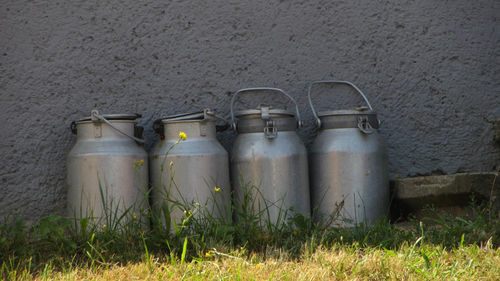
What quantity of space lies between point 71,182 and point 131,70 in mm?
629

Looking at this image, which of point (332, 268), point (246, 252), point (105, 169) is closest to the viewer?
point (332, 268)

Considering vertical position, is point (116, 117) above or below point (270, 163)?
above

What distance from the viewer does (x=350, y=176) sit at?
2811 millimetres

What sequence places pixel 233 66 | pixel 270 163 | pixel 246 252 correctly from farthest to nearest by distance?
pixel 233 66
pixel 270 163
pixel 246 252

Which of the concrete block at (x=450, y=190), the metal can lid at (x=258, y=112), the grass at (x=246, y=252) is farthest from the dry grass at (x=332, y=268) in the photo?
the metal can lid at (x=258, y=112)

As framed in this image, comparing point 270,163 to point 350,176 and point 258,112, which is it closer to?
point 258,112

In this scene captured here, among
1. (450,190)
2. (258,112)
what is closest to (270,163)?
(258,112)

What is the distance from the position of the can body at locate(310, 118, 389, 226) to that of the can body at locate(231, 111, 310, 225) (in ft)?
0.34

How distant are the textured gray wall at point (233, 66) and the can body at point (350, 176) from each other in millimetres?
266

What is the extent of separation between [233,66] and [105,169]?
85 cm

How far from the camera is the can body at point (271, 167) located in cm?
271

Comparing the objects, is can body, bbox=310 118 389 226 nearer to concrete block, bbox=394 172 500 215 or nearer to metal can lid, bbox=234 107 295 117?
concrete block, bbox=394 172 500 215

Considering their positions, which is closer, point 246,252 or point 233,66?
point 246,252

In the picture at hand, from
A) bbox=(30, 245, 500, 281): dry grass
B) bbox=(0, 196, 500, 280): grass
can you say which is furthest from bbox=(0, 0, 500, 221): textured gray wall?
bbox=(30, 245, 500, 281): dry grass
